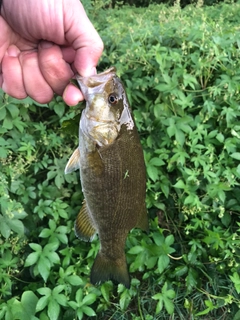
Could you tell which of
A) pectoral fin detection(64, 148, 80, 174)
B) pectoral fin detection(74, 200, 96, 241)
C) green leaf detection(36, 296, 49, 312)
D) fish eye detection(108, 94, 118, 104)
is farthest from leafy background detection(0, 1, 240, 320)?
fish eye detection(108, 94, 118, 104)

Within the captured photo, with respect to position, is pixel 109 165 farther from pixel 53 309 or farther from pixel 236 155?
pixel 236 155

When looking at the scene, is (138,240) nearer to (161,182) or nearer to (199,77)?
(161,182)

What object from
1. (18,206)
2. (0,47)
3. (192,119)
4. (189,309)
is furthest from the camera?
(192,119)

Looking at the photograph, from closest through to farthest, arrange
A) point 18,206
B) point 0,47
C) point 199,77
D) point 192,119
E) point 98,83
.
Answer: point 98,83 < point 0,47 < point 18,206 < point 192,119 < point 199,77

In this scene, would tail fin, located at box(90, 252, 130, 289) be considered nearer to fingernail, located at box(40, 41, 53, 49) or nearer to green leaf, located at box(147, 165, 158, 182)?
green leaf, located at box(147, 165, 158, 182)

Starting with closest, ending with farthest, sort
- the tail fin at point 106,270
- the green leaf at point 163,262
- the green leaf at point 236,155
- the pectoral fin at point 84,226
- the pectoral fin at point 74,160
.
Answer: the pectoral fin at point 74,160 → the pectoral fin at point 84,226 → the tail fin at point 106,270 → the green leaf at point 163,262 → the green leaf at point 236,155

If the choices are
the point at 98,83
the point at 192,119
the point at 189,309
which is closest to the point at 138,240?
the point at 189,309

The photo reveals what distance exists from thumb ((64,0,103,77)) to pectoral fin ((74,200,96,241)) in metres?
0.68

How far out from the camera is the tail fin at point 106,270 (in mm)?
1957

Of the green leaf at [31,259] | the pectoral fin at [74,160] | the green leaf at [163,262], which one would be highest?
the pectoral fin at [74,160]

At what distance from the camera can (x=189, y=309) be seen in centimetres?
261

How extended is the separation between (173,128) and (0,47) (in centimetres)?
138

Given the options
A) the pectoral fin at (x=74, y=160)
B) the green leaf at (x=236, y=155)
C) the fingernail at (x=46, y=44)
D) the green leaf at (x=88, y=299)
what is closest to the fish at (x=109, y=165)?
the pectoral fin at (x=74, y=160)

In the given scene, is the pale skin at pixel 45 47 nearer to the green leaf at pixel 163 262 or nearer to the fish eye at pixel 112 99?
the fish eye at pixel 112 99
